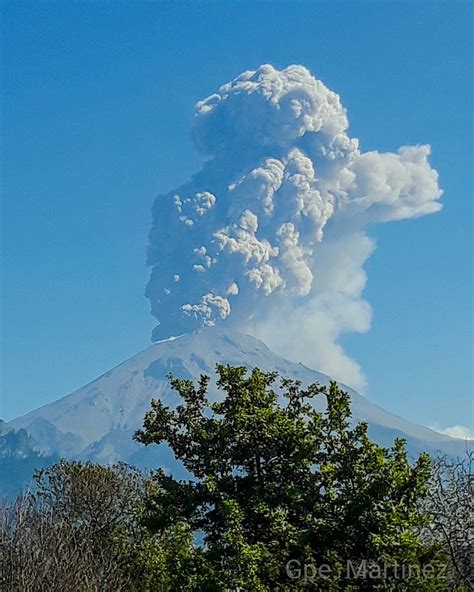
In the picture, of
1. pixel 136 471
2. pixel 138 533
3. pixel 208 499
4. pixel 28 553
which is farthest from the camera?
pixel 136 471

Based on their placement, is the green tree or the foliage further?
the foliage

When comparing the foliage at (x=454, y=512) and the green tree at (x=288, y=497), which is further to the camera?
the foliage at (x=454, y=512)

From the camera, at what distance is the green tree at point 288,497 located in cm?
1998

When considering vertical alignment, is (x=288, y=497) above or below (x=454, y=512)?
below

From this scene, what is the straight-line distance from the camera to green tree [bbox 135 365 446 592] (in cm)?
1998

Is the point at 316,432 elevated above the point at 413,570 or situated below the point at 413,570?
above

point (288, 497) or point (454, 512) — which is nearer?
point (288, 497)

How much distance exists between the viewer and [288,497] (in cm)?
2053

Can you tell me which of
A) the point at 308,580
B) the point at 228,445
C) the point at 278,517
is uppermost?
the point at 228,445

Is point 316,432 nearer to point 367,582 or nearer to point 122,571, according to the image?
point 367,582

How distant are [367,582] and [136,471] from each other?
2069 cm

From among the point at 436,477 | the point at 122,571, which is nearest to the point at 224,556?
the point at 122,571

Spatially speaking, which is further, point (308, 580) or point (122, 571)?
point (122, 571)

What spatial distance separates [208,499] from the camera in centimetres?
2138
